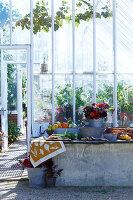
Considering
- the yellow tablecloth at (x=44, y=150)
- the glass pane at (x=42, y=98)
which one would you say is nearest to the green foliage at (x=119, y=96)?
the glass pane at (x=42, y=98)

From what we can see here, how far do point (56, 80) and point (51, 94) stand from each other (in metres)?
0.23

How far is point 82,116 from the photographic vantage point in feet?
18.1

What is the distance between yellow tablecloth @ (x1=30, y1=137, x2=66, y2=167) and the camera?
15.0 ft

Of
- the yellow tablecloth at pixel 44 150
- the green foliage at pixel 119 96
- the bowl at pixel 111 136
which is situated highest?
the green foliage at pixel 119 96

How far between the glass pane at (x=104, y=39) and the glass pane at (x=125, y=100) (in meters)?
0.29

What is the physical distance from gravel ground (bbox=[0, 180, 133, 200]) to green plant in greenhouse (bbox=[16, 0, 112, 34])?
2.48 metres

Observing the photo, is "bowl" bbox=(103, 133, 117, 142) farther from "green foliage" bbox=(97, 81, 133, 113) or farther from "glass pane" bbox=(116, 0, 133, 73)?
"glass pane" bbox=(116, 0, 133, 73)

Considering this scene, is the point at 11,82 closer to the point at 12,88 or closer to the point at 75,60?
the point at 12,88

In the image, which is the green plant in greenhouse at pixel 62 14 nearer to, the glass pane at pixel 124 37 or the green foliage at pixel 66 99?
the glass pane at pixel 124 37

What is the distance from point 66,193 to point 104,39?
2517mm

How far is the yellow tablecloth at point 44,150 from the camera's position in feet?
15.0

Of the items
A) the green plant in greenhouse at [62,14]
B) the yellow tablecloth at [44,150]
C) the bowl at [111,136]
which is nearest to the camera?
the yellow tablecloth at [44,150]

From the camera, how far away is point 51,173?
4.68 m

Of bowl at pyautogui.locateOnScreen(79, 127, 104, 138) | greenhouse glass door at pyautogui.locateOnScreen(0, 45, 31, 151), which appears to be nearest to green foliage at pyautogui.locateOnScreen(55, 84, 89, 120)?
greenhouse glass door at pyautogui.locateOnScreen(0, 45, 31, 151)
